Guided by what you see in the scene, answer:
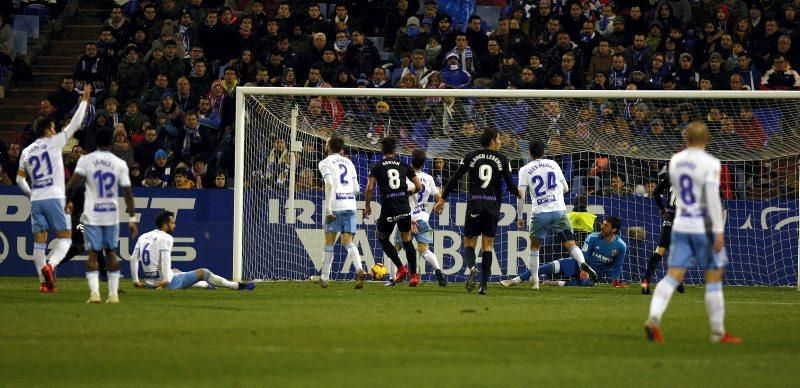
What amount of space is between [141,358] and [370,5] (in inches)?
728

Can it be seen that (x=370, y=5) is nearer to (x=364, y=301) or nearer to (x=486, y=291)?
(x=486, y=291)

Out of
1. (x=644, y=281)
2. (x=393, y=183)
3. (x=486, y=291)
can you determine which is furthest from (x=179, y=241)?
(x=644, y=281)

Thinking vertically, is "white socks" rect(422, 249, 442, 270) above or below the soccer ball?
above

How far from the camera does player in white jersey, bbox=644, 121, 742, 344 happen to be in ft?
35.1

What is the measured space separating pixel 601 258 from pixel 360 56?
6.83 meters

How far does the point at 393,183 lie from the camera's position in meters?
18.9

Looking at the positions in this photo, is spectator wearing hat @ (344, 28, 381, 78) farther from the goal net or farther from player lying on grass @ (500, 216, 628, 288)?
player lying on grass @ (500, 216, 628, 288)

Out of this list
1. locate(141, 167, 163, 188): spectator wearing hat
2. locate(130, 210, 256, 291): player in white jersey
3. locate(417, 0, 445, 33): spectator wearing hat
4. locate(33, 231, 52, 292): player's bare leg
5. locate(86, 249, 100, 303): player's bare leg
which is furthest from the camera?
locate(417, 0, 445, 33): spectator wearing hat

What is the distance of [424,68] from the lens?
24672mm

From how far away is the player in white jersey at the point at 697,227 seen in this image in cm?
1069

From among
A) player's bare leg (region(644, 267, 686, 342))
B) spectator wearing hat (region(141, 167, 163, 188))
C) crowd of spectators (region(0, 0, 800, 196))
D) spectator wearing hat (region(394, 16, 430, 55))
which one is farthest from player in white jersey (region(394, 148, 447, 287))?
player's bare leg (region(644, 267, 686, 342))

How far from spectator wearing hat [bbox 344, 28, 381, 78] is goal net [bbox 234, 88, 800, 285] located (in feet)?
7.95

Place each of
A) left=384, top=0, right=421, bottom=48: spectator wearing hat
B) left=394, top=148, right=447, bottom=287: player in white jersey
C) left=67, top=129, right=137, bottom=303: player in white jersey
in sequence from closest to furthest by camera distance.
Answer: left=67, top=129, right=137, bottom=303: player in white jersey, left=394, top=148, right=447, bottom=287: player in white jersey, left=384, top=0, right=421, bottom=48: spectator wearing hat

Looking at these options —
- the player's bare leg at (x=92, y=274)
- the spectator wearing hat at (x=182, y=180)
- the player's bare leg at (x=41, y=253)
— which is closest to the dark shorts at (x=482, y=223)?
the player's bare leg at (x=92, y=274)
